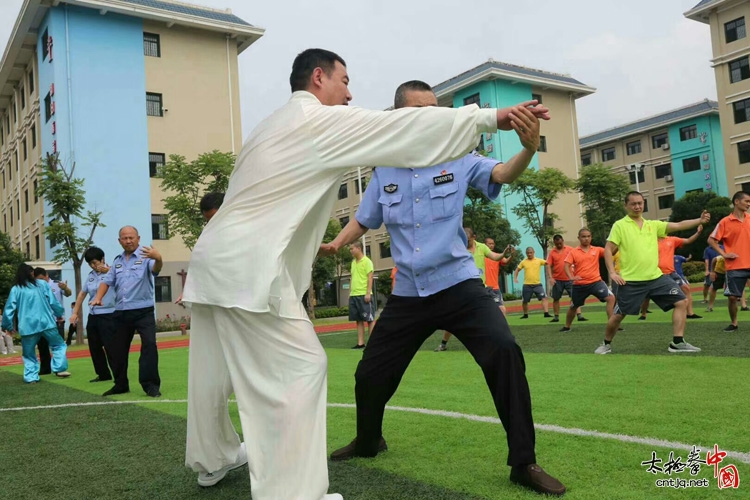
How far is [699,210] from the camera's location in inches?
1642

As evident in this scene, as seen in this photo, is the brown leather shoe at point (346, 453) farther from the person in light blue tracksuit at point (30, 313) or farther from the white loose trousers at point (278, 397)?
the person in light blue tracksuit at point (30, 313)

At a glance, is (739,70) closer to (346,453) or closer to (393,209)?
(393,209)

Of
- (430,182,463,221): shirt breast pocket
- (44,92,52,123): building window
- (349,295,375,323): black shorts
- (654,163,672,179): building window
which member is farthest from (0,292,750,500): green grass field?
(654,163,672,179): building window

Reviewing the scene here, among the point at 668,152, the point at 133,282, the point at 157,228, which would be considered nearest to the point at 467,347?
the point at 133,282

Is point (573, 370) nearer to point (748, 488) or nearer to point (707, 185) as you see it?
point (748, 488)

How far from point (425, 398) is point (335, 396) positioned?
112cm

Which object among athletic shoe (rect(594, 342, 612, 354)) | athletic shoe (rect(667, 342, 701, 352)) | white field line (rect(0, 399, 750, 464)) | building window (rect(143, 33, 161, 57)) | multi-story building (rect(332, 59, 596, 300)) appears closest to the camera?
white field line (rect(0, 399, 750, 464))

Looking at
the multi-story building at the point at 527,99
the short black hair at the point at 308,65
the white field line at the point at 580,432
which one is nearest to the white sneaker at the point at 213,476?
the short black hair at the point at 308,65

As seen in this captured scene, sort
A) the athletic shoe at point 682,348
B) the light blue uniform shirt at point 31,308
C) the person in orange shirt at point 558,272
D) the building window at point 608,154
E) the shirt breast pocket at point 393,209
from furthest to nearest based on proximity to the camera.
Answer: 1. the building window at point 608,154
2. the person in orange shirt at point 558,272
3. the light blue uniform shirt at point 31,308
4. the athletic shoe at point 682,348
5. the shirt breast pocket at point 393,209

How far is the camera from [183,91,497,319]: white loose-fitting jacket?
9.25 feet

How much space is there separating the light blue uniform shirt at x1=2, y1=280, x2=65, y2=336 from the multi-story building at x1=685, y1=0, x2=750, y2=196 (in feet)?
132

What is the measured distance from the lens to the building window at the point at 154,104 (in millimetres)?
33344

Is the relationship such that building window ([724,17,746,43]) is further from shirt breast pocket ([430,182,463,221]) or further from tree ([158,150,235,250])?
shirt breast pocket ([430,182,463,221])

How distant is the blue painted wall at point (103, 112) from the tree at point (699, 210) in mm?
29489
